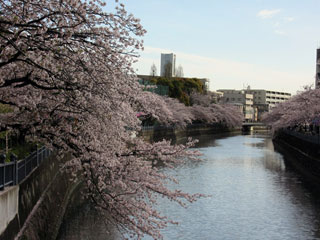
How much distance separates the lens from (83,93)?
363 inches

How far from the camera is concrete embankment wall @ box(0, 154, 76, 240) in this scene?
1112 centimetres

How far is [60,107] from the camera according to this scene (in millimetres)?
10891

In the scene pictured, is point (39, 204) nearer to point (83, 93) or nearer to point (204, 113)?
point (83, 93)

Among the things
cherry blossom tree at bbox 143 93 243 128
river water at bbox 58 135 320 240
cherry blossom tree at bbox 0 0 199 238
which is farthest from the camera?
cherry blossom tree at bbox 143 93 243 128

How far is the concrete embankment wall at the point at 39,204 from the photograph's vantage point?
36.5ft

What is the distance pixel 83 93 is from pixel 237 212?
13336mm

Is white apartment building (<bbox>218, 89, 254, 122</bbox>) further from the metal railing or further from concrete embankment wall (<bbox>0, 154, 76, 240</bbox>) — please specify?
the metal railing

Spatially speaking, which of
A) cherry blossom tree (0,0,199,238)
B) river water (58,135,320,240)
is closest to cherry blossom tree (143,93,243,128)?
river water (58,135,320,240)

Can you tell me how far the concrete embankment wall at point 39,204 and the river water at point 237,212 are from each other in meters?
0.94

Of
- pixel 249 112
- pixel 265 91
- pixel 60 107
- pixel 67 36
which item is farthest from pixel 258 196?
pixel 265 91

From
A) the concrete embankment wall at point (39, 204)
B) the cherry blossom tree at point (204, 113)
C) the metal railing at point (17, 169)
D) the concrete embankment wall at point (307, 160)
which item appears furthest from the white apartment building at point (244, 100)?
the metal railing at point (17, 169)

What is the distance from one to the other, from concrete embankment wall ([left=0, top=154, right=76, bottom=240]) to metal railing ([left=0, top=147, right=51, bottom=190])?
0.16 meters

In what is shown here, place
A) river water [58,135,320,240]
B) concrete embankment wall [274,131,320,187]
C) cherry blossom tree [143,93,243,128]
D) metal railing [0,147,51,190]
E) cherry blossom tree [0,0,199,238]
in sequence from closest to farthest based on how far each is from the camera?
cherry blossom tree [0,0,199,238]
metal railing [0,147,51,190]
river water [58,135,320,240]
concrete embankment wall [274,131,320,187]
cherry blossom tree [143,93,243,128]

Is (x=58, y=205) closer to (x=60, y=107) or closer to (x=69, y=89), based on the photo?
(x=60, y=107)
